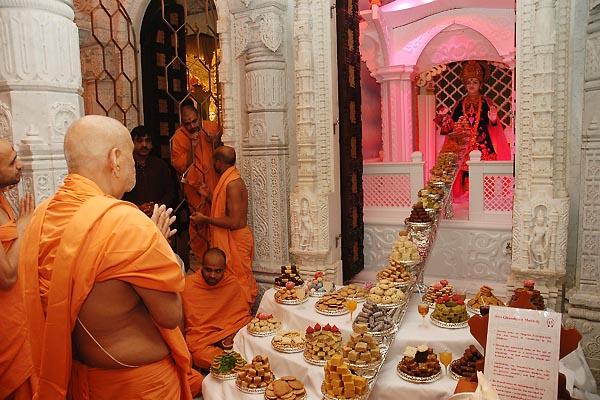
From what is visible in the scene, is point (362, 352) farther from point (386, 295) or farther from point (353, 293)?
point (353, 293)

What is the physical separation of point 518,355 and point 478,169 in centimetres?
352

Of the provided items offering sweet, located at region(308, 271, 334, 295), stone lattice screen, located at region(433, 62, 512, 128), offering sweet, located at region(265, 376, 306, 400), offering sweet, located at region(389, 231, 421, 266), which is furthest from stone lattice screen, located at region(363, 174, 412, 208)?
stone lattice screen, located at region(433, 62, 512, 128)

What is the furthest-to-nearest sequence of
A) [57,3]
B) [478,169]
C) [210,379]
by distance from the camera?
[478,169] → [210,379] → [57,3]

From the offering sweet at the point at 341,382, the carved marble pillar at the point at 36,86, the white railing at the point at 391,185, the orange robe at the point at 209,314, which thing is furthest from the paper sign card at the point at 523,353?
the white railing at the point at 391,185

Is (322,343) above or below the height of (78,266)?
below

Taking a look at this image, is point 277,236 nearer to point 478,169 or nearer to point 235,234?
point 235,234

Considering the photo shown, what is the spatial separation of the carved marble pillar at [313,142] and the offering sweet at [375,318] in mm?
1167

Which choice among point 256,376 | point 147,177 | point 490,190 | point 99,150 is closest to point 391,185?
point 490,190

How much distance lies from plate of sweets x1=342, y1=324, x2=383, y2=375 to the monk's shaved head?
5.38ft

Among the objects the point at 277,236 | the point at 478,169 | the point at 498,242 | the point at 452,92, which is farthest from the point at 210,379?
the point at 452,92

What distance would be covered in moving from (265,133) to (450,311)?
221 centimetres

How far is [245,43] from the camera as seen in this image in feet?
14.8

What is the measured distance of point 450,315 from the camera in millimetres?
3230

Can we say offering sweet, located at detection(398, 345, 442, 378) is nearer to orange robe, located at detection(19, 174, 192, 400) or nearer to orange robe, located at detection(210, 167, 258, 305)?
orange robe, located at detection(19, 174, 192, 400)
